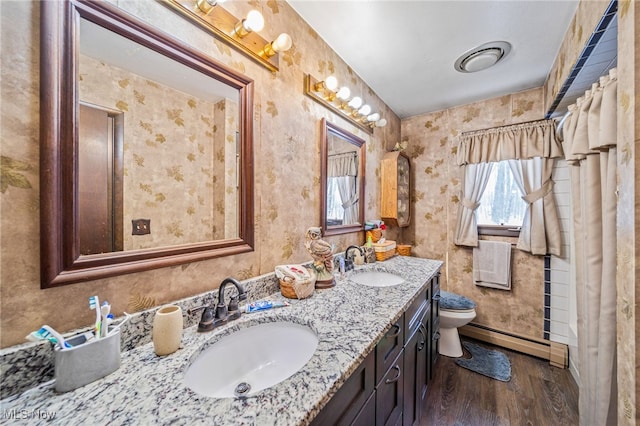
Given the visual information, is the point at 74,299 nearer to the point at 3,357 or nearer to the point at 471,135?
the point at 3,357

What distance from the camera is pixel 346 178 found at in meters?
1.74

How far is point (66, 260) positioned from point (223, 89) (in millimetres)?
775

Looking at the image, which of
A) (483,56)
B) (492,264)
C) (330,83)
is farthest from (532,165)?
(330,83)

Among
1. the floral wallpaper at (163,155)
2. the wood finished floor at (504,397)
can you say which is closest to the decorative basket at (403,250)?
the wood finished floor at (504,397)

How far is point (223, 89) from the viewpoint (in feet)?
3.15

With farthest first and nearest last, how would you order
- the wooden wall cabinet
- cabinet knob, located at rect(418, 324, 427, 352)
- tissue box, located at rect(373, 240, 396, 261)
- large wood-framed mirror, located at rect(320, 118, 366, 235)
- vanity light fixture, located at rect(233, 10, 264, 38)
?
the wooden wall cabinet
tissue box, located at rect(373, 240, 396, 261)
large wood-framed mirror, located at rect(320, 118, 366, 235)
cabinet knob, located at rect(418, 324, 427, 352)
vanity light fixture, located at rect(233, 10, 264, 38)

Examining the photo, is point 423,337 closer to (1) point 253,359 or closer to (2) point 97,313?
(1) point 253,359

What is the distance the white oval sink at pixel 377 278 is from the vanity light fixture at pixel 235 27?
52.2 inches

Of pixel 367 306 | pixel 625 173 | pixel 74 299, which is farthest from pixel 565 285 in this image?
pixel 74 299

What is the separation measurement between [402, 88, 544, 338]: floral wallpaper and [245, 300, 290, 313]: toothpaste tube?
2.02 metres

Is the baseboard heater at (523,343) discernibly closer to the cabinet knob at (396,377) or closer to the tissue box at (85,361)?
the cabinet knob at (396,377)

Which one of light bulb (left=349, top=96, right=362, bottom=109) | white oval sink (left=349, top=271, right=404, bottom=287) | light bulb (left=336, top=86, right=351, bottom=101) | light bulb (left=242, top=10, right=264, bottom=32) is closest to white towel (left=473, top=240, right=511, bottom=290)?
white oval sink (left=349, top=271, right=404, bottom=287)

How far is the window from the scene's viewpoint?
2.13 metres

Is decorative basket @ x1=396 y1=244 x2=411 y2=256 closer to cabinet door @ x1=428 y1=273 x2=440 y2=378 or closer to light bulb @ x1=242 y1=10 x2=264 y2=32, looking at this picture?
cabinet door @ x1=428 y1=273 x2=440 y2=378
